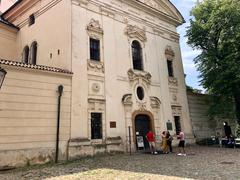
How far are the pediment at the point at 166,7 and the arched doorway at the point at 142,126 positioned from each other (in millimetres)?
9664

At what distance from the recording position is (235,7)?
790 inches

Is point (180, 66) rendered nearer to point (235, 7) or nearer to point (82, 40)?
point (235, 7)

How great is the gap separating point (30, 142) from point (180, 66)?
15.2m

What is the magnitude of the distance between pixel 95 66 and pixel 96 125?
→ 3.69 m

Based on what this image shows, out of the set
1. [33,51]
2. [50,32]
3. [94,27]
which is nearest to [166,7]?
[94,27]

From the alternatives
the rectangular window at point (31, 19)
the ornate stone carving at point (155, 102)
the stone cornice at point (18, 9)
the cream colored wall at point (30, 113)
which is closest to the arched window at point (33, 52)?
the rectangular window at point (31, 19)

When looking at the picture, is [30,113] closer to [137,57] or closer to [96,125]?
[96,125]

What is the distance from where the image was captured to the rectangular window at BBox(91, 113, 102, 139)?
14664 mm

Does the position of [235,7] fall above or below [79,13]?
above

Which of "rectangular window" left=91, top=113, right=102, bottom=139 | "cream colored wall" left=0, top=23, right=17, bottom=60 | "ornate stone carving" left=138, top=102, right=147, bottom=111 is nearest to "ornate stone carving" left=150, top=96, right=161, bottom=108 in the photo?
"ornate stone carving" left=138, top=102, right=147, bottom=111

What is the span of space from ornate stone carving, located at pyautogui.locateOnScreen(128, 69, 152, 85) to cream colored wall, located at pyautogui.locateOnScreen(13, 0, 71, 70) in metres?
4.91

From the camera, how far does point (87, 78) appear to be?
1512cm

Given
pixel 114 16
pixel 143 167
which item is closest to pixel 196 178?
pixel 143 167

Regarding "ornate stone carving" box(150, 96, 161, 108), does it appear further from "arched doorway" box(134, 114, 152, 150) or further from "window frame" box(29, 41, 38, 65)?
"window frame" box(29, 41, 38, 65)
